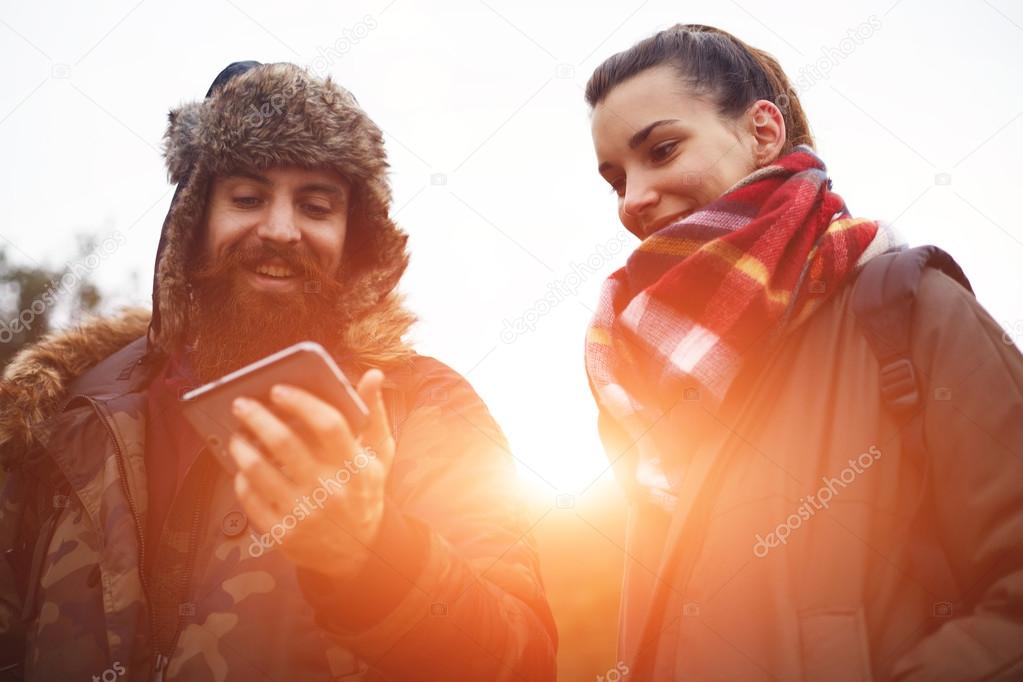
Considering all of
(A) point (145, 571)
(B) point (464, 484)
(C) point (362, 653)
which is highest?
(B) point (464, 484)

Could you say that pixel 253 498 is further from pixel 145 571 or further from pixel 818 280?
pixel 818 280

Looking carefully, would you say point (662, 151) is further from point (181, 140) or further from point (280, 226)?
point (181, 140)

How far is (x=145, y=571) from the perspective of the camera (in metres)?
2.43

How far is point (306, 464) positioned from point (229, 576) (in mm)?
1089

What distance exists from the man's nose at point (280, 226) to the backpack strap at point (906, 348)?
209 centimetres

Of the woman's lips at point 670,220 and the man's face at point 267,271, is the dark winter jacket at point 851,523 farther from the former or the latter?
the man's face at point 267,271

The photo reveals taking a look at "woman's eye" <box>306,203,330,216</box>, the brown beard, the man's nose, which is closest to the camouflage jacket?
the brown beard

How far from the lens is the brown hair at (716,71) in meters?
2.57

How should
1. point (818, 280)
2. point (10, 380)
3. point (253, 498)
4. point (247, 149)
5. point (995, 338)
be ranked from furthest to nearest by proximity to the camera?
point (247, 149) < point (10, 380) < point (818, 280) < point (995, 338) < point (253, 498)

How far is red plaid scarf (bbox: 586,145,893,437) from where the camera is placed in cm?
210

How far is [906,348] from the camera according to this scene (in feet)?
5.97

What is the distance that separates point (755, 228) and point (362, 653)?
160 centimetres

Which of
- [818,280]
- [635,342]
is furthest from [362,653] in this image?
[818,280]

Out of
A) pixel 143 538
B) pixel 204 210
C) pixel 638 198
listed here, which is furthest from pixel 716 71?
pixel 143 538
